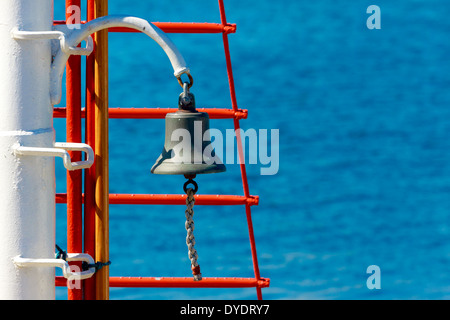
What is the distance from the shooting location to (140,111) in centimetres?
351

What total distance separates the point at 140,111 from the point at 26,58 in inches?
49.8

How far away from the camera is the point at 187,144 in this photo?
238 cm

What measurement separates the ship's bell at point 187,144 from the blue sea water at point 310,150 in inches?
213

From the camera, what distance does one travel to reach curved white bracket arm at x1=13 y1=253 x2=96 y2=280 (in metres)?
2.28

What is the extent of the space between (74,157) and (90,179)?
0.09 m

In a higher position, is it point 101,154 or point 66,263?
point 101,154

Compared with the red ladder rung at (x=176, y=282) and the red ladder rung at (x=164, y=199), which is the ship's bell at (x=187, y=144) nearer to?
the red ladder rung at (x=164, y=199)

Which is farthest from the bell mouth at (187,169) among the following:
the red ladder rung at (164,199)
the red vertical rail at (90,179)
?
the red ladder rung at (164,199)

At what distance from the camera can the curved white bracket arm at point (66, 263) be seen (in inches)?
89.7

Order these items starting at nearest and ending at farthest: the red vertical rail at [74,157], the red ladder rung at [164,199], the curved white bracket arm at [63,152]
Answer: the curved white bracket arm at [63,152] < the red vertical rail at [74,157] < the red ladder rung at [164,199]

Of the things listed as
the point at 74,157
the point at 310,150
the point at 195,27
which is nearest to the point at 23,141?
the point at 74,157

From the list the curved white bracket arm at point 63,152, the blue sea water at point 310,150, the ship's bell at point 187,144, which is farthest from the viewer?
the blue sea water at point 310,150

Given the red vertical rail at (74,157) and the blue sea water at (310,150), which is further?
the blue sea water at (310,150)

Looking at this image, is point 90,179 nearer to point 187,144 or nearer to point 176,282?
point 187,144
